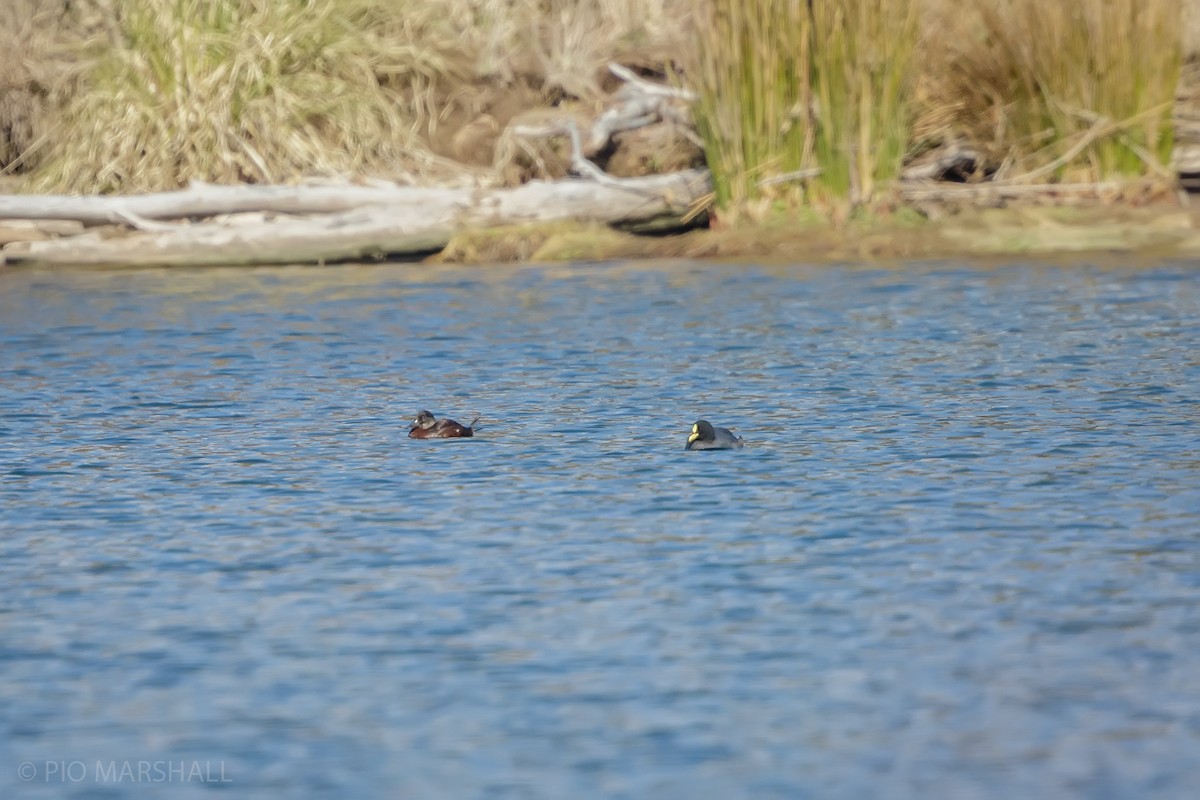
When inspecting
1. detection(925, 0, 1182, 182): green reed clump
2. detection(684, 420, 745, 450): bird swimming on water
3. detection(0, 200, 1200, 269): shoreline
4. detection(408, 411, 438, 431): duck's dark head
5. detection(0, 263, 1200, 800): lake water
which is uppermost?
detection(925, 0, 1182, 182): green reed clump

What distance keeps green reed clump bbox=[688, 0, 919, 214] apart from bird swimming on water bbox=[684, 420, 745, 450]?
25.0ft

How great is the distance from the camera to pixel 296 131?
732 inches

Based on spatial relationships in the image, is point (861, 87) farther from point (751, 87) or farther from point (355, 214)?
point (355, 214)

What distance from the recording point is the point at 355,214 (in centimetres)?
1736

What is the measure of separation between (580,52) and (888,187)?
4.65 meters

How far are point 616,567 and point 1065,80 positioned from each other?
10.8 m

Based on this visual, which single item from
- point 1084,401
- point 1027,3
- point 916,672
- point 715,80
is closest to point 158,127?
point 715,80

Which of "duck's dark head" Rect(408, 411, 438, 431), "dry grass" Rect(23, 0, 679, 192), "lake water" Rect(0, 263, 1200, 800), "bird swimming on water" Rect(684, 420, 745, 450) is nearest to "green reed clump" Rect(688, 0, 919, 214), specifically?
"dry grass" Rect(23, 0, 679, 192)

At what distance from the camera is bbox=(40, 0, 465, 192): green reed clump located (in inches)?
721

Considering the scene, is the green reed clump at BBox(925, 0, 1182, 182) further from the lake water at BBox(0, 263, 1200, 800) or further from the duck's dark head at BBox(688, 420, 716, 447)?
the duck's dark head at BBox(688, 420, 716, 447)

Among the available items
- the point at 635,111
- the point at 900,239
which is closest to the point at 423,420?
the point at 900,239

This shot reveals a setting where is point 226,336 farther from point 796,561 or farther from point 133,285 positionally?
point 796,561

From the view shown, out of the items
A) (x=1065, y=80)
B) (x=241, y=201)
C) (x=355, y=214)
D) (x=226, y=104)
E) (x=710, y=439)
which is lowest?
→ (x=710, y=439)

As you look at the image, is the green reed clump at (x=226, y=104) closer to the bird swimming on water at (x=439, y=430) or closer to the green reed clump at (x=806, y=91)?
the green reed clump at (x=806, y=91)
